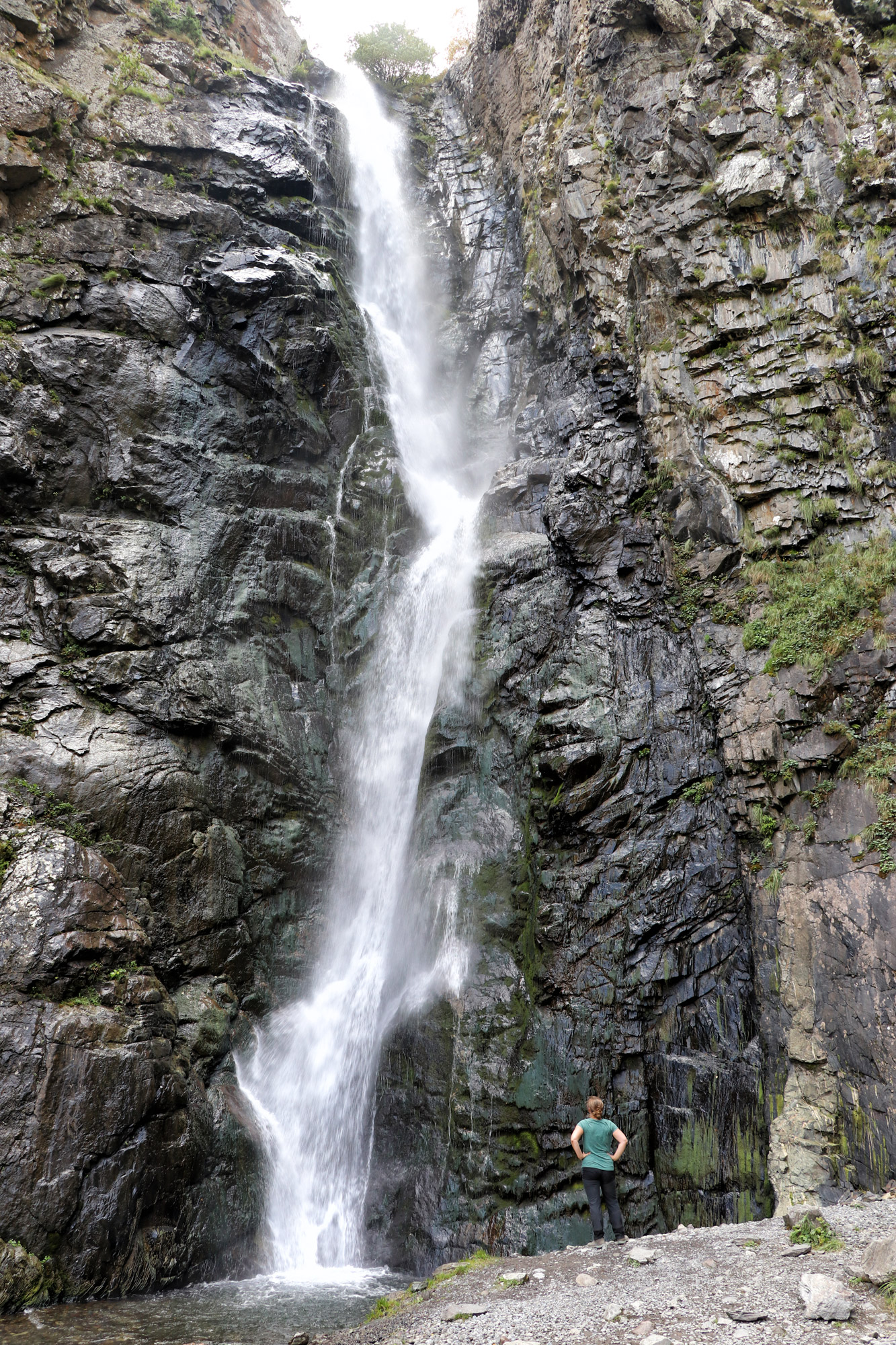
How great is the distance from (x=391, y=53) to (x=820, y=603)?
2831 centimetres

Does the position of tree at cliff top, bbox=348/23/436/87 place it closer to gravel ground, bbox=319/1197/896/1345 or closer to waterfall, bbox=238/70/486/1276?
waterfall, bbox=238/70/486/1276

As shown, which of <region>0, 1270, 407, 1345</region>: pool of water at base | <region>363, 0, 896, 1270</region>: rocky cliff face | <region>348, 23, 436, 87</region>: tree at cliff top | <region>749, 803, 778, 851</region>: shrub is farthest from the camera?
<region>348, 23, 436, 87</region>: tree at cliff top

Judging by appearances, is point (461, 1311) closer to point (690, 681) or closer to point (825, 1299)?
point (825, 1299)

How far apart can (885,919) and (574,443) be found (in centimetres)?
1068

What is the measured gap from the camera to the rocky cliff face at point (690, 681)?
1018cm

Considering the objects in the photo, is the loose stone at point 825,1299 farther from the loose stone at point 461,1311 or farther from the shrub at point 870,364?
the shrub at point 870,364

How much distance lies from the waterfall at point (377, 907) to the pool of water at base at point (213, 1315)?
119cm

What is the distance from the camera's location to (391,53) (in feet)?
95.2

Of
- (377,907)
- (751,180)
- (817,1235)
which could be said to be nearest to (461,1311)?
(817,1235)

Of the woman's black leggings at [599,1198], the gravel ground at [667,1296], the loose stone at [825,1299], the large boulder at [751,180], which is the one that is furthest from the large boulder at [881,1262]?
the large boulder at [751,180]

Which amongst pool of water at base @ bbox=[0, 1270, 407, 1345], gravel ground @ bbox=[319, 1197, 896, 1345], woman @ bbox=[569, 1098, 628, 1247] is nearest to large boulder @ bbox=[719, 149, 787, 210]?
woman @ bbox=[569, 1098, 628, 1247]

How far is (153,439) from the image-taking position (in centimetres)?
1584

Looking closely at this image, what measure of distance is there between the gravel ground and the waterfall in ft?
12.6

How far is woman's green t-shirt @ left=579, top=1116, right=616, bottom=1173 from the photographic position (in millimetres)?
8352
